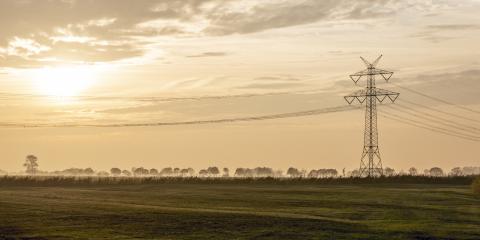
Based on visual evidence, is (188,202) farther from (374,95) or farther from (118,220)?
(374,95)

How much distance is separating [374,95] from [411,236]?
68471 mm

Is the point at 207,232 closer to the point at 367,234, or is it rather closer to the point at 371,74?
the point at 367,234

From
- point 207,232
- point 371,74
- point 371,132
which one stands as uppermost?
point 371,74

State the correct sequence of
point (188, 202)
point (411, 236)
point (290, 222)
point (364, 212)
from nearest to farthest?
point (411, 236)
point (290, 222)
point (364, 212)
point (188, 202)

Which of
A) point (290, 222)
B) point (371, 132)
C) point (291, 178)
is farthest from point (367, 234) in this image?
point (291, 178)

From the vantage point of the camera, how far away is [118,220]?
39.8 metres

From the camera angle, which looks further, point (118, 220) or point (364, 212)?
point (364, 212)

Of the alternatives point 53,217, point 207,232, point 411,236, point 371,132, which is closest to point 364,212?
point 411,236

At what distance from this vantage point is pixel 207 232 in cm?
3541

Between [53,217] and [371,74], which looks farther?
[371,74]

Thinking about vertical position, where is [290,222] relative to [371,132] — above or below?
below

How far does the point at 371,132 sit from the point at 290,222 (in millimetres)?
63382

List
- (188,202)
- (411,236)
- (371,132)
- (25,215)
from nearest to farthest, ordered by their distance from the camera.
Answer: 1. (411,236)
2. (25,215)
3. (188,202)
4. (371,132)

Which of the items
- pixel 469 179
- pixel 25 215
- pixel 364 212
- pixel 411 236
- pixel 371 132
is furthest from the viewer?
pixel 469 179
